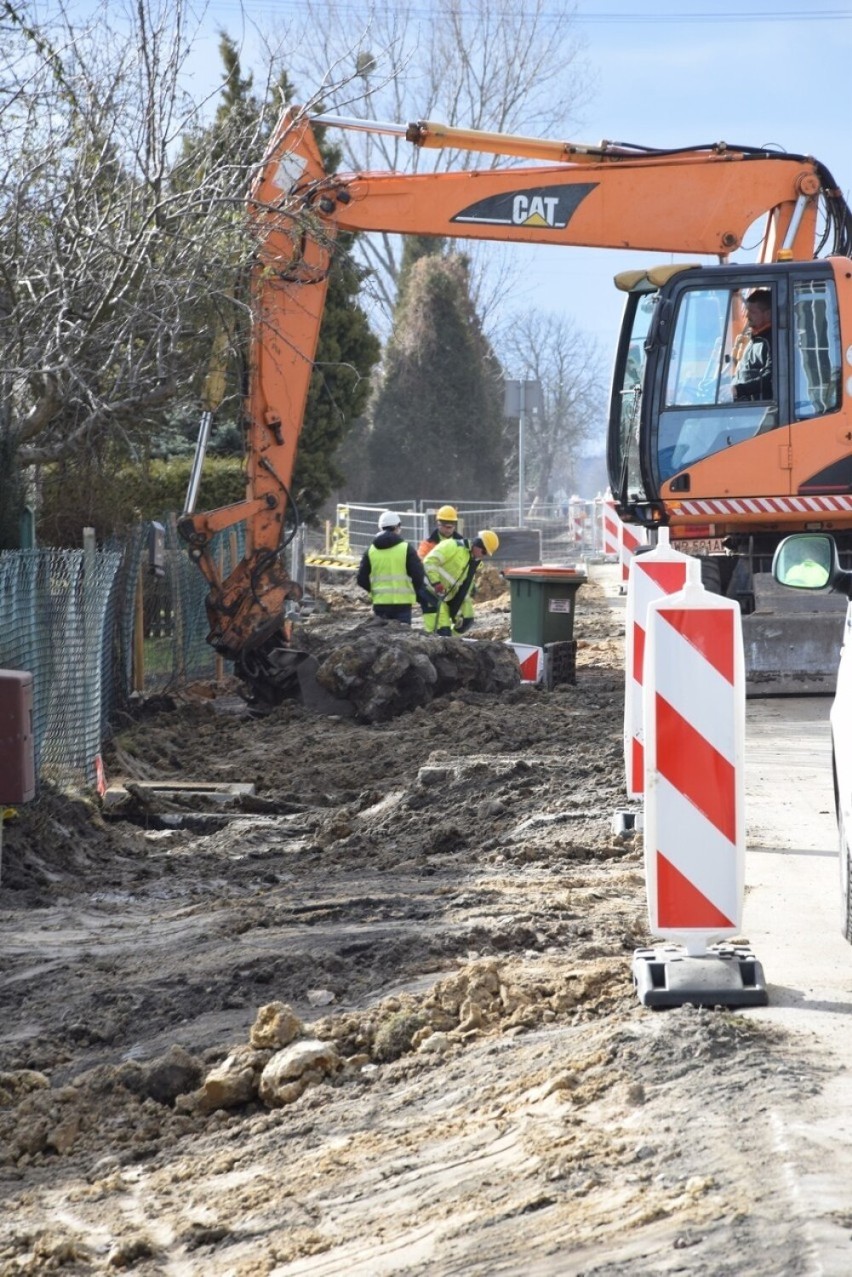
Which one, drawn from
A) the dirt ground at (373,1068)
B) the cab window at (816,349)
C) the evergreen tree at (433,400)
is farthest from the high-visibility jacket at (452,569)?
the evergreen tree at (433,400)

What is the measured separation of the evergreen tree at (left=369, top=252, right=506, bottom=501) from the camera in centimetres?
5112

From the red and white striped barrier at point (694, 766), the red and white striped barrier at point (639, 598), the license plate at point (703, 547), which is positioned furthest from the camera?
the license plate at point (703, 547)

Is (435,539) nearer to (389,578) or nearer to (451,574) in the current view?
(451,574)

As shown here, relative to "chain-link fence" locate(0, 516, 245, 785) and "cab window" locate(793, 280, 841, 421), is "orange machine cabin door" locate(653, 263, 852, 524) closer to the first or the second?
"cab window" locate(793, 280, 841, 421)

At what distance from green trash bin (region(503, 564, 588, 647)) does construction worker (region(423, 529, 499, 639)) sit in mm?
770

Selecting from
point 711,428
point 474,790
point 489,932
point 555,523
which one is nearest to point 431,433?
point 555,523

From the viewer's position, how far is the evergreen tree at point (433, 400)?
168 ft

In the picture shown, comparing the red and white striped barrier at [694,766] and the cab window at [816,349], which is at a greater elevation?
the cab window at [816,349]

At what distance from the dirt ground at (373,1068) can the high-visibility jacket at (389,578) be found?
7.46 metres

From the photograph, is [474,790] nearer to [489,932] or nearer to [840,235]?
[489,932]

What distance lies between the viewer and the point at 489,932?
6.56m

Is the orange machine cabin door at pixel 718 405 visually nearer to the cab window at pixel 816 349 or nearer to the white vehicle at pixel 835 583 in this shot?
the cab window at pixel 816 349

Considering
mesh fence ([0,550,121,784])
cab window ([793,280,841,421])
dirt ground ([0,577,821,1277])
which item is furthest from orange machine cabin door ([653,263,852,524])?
dirt ground ([0,577,821,1277])

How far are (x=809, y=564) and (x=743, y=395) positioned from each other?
27.3 ft
